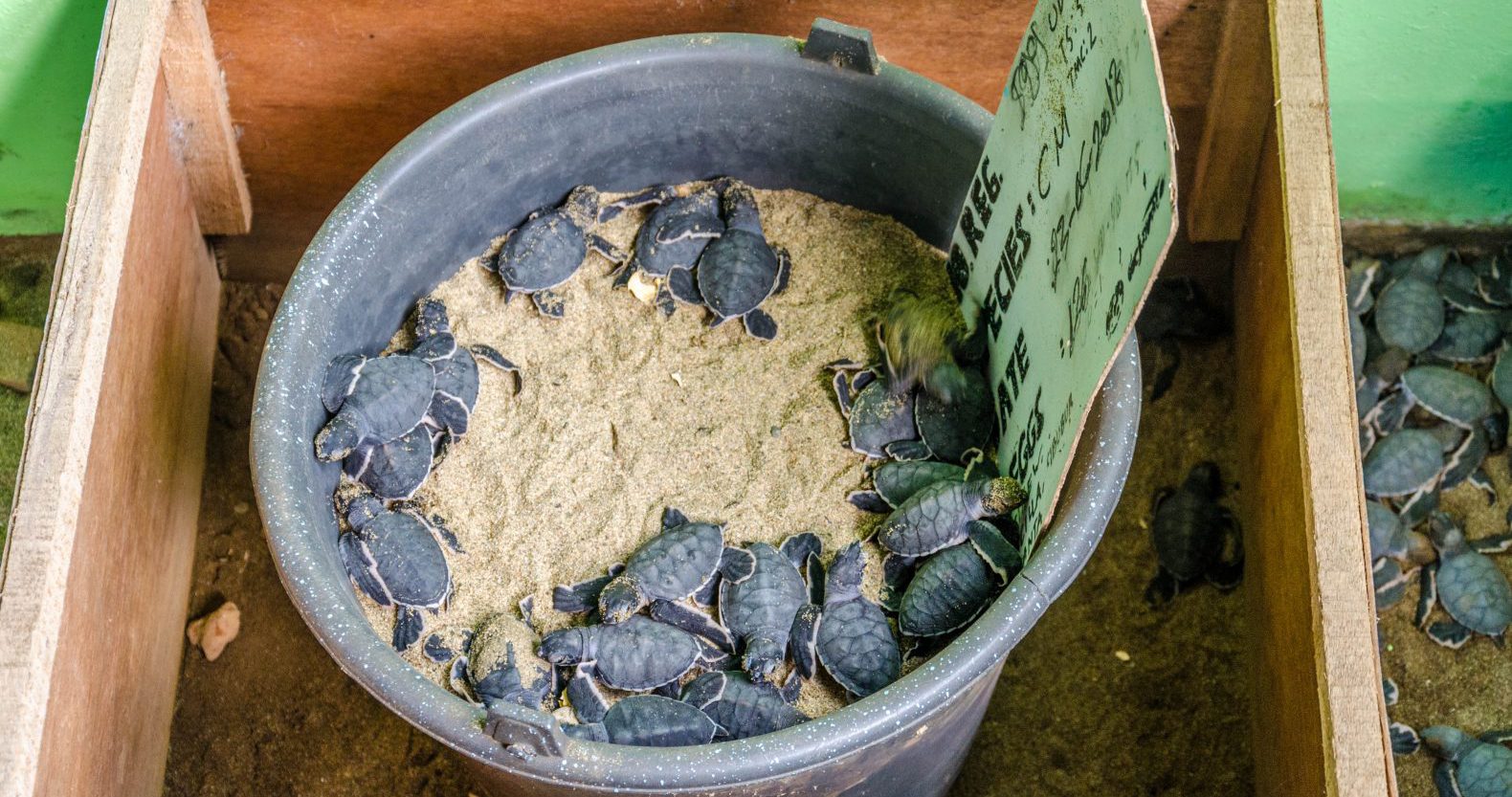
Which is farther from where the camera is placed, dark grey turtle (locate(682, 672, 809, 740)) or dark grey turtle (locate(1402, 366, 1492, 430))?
dark grey turtle (locate(1402, 366, 1492, 430))

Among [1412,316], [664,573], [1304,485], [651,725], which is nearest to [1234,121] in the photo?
[1412,316]

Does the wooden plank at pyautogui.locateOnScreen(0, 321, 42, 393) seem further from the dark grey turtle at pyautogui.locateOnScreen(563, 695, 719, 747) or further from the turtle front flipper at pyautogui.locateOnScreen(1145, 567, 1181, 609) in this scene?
the turtle front flipper at pyautogui.locateOnScreen(1145, 567, 1181, 609)

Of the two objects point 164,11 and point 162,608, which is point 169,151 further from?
point 162,608

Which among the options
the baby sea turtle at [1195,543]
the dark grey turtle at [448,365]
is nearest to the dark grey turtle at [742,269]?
the dark grey turtle at [448,365]

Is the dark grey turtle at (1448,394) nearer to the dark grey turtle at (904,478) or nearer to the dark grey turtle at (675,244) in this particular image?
the dark grey turtle at (904,478)

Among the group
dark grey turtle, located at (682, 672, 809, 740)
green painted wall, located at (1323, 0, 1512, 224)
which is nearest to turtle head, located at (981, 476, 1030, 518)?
dark grey turtle, located at (682, 672, 809, 740)

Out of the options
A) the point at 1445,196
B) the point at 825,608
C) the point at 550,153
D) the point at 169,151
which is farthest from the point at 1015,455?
the point at 169,151

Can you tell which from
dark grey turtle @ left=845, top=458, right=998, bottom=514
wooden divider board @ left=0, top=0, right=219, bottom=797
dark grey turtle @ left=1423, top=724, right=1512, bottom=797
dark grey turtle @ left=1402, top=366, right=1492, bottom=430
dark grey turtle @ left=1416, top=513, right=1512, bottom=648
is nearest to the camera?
wooden divider board @ left=0, top=0, right=219, bottom=797
